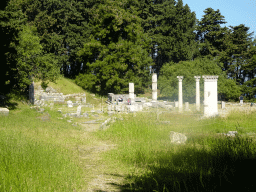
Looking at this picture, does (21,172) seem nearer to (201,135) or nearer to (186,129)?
(201,135)

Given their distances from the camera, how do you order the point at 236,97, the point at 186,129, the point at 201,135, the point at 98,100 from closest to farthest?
the point at 201,135, the point at 186,129, the point at 98,100, the point at 236,97

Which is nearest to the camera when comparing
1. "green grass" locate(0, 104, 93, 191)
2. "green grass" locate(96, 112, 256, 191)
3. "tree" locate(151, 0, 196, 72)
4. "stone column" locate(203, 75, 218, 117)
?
"green grass" locate(0, 104, 93, 191)

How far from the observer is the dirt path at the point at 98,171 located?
578cm

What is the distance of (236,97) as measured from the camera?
43.0m

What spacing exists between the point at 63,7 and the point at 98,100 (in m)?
17.6

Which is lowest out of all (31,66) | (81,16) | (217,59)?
(31,66)

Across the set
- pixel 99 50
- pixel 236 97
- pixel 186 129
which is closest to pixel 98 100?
pixel 99 50

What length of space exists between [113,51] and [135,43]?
436 cm

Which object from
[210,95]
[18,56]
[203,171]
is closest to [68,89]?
[18,56]

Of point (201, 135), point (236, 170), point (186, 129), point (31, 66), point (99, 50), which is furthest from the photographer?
point (99, 50)

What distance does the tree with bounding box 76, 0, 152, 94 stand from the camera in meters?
37.5

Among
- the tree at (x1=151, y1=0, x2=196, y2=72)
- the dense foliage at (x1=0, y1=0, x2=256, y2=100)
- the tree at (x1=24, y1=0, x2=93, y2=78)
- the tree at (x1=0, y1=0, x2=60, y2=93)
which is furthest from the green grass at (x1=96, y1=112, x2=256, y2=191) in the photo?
the tree at (x1=151, y1=0, x2=196, y2=72)

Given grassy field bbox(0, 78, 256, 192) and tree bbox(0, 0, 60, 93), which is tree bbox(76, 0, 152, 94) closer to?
tree bbox(0, 0, 60, 93)

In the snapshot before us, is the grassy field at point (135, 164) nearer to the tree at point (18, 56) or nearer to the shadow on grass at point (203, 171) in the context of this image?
the shadow on grass at point (203, 171)
